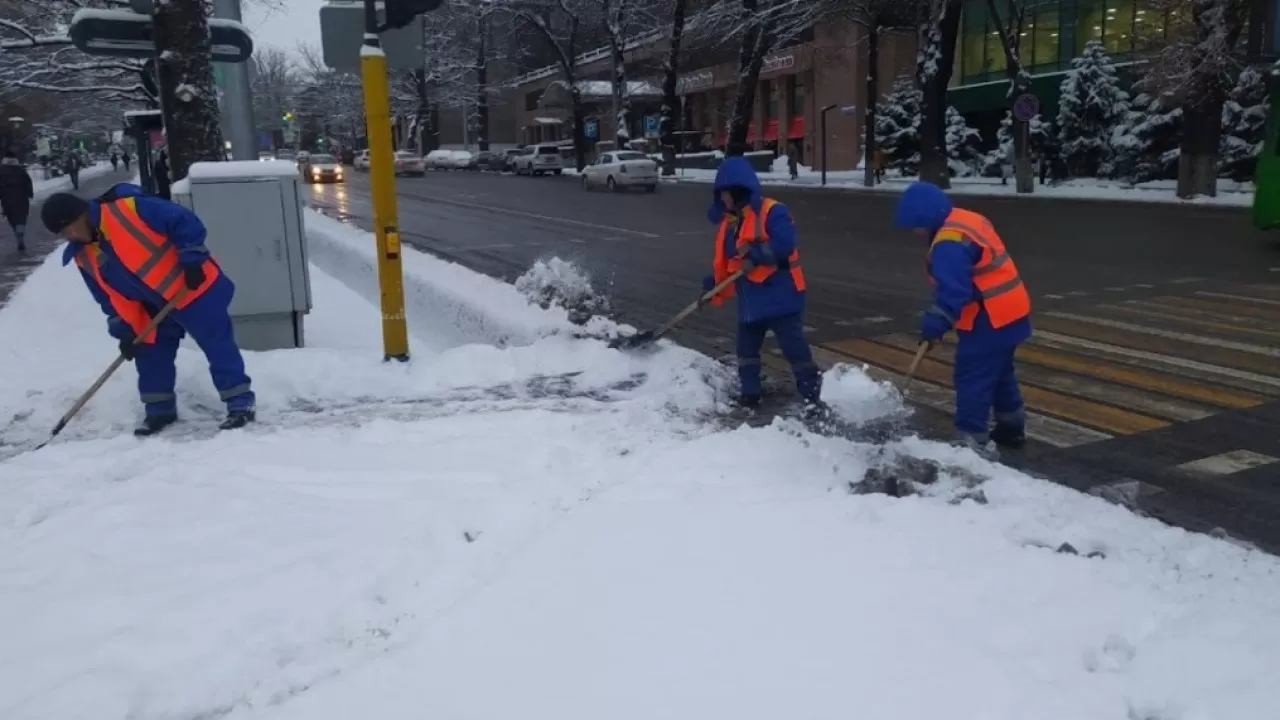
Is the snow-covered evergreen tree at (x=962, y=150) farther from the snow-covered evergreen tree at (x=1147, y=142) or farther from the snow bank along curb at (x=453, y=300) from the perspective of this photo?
the snow bank along curb at (x=453, y=300)

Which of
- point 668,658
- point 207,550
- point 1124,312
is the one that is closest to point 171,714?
point 207,550

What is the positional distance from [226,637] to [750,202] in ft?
11.8

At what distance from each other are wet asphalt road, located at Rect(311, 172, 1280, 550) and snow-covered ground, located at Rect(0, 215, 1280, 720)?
0.85 m

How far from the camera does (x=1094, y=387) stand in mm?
6512

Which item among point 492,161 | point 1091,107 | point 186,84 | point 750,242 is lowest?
point 750,242

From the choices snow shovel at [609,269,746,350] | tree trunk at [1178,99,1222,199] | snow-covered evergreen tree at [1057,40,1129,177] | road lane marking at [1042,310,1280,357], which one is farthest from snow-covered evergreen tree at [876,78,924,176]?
snow shovel at [609,269,746,350]

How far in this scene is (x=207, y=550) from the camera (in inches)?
162

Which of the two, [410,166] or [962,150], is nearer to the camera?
[962,150]

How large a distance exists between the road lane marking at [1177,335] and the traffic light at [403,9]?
568 centimetres

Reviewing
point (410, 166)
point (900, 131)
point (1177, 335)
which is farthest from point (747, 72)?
point (1177, 335)

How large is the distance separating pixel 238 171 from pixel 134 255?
215 centimetres

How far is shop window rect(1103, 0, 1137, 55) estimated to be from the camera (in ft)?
112

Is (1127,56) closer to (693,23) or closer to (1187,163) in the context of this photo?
(1187,163)

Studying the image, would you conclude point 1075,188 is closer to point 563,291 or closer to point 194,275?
point 563,291
